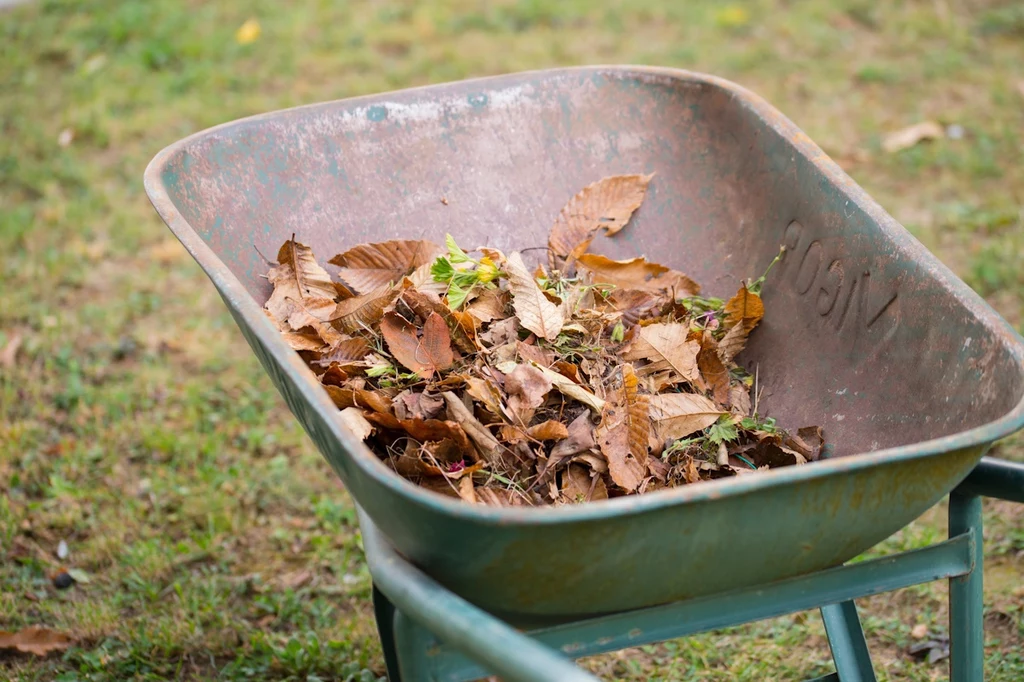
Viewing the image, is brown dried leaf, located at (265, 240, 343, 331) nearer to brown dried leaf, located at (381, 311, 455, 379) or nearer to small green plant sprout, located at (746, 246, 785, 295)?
brown dried leaf, located at (381, 311, 455, 379)

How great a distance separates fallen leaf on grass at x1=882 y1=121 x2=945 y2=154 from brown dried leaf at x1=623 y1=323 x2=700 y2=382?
8.18ft

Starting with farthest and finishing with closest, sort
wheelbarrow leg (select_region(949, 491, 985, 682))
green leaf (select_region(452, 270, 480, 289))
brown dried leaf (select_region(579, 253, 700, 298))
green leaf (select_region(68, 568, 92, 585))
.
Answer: green leaf (select_region(68, 568, 92, 585)) < brown dried leaf (select_region(579, 253, 700, 298)) < green leaf (select_region(452, 270, 480, 289)) < wheelbarrow leg (select_region(949, 491, 985, 682))

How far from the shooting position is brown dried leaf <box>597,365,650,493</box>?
1518mm

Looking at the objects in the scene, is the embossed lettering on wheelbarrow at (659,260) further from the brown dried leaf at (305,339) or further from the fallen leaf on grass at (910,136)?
the fallen leaf on grass at (910,136)

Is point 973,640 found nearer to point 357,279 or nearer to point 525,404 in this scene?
point 525,404

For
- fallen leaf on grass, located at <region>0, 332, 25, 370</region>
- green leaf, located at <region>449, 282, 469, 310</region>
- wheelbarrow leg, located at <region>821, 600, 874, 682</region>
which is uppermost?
green leaf, located at <region>449, 282, 469, 310</region>

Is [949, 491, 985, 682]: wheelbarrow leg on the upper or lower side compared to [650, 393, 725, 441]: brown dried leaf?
lower

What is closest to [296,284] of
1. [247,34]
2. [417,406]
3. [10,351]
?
[417,406]

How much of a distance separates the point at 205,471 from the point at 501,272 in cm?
117

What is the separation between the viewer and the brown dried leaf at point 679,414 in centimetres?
162

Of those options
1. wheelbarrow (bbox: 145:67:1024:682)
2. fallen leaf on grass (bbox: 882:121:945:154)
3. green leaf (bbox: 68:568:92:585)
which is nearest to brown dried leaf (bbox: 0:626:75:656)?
green leaf (bbox: 68:568:92:585)

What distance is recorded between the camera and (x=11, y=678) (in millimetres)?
1977

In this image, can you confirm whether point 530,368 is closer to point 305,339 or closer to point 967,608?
point 305,339

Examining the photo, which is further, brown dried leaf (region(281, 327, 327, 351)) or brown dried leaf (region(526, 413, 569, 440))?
brown dried leaf (region(281, 327, 327, 351))
